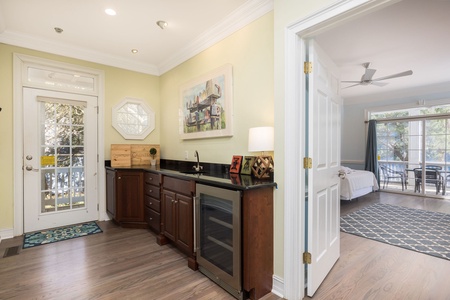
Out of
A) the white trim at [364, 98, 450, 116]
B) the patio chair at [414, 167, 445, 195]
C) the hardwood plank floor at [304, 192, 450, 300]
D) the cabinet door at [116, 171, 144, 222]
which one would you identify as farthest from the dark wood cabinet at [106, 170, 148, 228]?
the patio chair at [414, 167, 445, 195]

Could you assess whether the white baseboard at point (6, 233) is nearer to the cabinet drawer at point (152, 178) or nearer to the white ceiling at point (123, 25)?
the cabinet drawer at point (152, 178)

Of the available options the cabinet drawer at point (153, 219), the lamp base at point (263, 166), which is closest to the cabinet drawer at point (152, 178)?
the cabinet drawer at point (153, 219)

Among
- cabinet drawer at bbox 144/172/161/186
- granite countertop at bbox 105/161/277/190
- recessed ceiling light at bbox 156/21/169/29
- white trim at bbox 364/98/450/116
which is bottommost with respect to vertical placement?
cabinet drawer at bbox 144/172/161/186

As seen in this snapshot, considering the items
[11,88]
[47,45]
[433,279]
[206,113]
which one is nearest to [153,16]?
[206,113]

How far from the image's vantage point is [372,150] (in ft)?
21.9

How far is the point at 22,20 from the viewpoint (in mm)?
2832

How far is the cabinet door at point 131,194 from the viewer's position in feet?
11.4

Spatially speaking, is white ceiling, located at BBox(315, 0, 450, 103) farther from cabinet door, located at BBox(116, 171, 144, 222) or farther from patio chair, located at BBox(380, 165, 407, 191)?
cabinet door, located at BBox(116, 171, 144, 222)

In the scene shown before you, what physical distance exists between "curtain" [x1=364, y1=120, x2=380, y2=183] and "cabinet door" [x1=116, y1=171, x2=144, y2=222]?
629 centimetres

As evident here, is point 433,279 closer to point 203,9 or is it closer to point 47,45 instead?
point 203,9

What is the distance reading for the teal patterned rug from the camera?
303 centimetres

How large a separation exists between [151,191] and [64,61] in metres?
2.43

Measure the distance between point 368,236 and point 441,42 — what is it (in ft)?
10.1

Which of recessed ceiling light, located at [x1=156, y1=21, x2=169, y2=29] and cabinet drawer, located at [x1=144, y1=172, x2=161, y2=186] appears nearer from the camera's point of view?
recessed ceiling light, located at [x1=156, y1=21, x2=169, y2=29]
